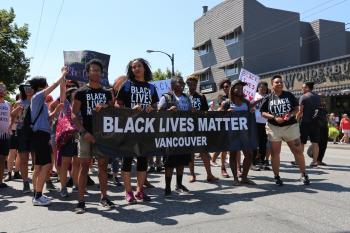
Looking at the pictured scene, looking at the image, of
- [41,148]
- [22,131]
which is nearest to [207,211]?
[41,148]

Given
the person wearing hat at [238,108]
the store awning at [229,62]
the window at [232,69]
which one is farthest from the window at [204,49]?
the person wearing hat at [238,108]

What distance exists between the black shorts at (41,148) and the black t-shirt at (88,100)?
0.79 m

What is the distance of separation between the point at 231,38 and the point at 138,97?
36.6 m

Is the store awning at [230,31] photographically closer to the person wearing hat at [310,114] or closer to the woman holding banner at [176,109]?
the person wearing hat at [310,114]

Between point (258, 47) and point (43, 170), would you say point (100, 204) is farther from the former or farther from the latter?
point (258, 47)

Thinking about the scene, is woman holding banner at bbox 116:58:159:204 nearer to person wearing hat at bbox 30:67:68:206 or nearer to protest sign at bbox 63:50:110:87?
person wearing hat at bbox 30:67:68:206

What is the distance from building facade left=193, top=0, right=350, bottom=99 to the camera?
40.2 metres

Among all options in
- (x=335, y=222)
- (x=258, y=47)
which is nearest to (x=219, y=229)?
(x=335, y=222)

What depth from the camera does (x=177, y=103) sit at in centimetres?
700

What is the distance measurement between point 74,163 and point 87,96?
1.44 metres

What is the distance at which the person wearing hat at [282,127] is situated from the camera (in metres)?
7.27

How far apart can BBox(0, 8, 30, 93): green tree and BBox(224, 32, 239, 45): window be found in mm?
18403

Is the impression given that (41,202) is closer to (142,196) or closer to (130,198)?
(130,198)

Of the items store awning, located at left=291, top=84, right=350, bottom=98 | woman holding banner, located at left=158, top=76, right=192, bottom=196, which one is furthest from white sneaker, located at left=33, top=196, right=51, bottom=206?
store awning, located at left=291, top=84, right=350, bottom=98
